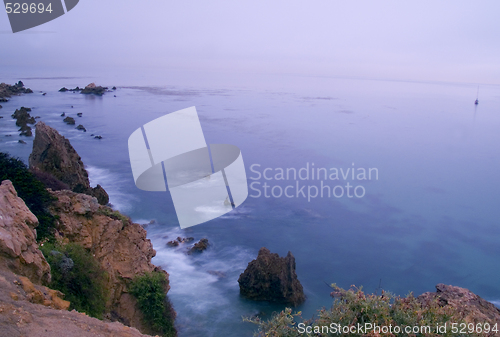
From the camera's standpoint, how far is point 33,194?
35.1ft

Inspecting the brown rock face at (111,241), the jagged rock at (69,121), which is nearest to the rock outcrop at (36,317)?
the brown rock face at (111,241)

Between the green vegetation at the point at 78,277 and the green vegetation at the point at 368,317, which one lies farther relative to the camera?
the green vegetation at the point at 78,277

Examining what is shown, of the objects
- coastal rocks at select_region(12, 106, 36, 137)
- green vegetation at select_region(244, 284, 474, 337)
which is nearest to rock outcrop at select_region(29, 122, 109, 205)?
green vegetation at select_region(244, 284, 474, 337)

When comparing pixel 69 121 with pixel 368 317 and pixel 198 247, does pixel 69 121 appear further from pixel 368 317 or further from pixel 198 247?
pixel 368 317

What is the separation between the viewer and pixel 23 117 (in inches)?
1614

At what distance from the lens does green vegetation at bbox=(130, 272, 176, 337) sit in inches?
417

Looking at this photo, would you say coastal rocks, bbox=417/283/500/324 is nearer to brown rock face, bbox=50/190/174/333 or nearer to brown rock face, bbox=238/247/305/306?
brown rock face, bbox=238/247/305/306

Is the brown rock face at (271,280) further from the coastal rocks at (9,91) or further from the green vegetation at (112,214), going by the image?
the coastal rocks at (9,91)

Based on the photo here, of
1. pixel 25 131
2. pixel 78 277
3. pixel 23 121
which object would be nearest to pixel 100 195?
pixel 78 277

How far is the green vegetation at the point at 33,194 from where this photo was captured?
9.69 m

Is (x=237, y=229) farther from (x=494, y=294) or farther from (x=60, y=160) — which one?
(x=494, y=294)

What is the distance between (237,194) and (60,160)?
12736 millimetres

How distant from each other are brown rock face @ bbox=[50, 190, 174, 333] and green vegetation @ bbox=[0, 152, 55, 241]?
295 mm

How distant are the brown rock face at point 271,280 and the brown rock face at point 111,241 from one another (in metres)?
4.72
